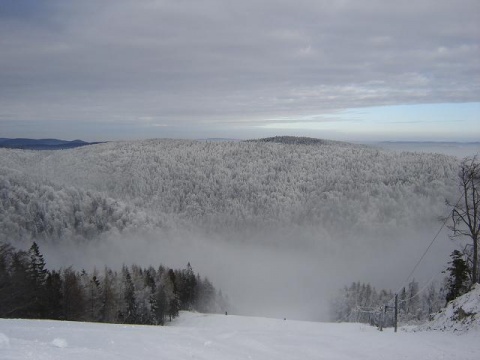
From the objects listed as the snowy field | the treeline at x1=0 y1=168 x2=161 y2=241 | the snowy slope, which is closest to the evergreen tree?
the snowy slope

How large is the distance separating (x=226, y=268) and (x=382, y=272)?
68386mm

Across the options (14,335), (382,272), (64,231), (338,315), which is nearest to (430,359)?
(14,335)

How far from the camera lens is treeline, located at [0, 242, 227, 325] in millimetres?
33969

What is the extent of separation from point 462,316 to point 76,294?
118ft

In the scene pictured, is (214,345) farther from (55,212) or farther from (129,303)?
(55,212)

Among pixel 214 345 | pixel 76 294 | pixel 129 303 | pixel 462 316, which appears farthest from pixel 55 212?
pixel 214 345

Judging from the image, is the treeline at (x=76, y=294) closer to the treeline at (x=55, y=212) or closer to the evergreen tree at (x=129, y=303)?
the evergreen tree at (x=129, y=303)

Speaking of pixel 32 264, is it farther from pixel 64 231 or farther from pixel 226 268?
pixel 226 268

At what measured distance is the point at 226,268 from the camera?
172000mm

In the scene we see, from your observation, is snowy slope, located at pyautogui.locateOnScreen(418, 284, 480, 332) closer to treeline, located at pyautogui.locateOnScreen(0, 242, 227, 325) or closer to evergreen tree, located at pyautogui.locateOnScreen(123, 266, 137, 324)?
treeline, located at pyautogui.locateOnScreen(0, 242, 227, 325)

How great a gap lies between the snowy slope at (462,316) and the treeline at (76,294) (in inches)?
1078

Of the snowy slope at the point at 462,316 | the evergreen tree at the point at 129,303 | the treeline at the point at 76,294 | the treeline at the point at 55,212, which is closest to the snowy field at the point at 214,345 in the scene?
the snowy slope at the point at 462,316

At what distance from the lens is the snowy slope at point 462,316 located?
16.2 m

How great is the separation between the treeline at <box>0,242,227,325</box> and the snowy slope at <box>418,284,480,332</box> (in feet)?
89.9
